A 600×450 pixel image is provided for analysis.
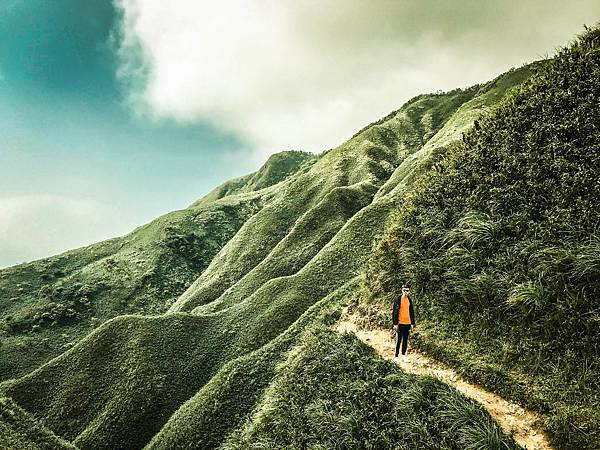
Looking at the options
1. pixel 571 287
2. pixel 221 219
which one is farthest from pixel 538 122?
pixel 221 219

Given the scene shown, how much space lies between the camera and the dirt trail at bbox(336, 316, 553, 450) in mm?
9562

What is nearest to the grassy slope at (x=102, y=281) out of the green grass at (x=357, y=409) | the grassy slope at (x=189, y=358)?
the grassy slope at (x=189, y=358)

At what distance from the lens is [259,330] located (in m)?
33.4

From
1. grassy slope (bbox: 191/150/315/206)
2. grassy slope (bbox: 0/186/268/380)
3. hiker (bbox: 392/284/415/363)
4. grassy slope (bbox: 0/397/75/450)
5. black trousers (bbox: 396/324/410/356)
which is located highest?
grassy slope (bbox: 191/150/315/206)

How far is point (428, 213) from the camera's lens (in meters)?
18.8

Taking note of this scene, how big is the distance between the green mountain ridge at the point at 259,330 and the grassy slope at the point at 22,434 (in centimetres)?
239

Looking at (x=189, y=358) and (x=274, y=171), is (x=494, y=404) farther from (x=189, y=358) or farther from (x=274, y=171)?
(x=274, y=171)

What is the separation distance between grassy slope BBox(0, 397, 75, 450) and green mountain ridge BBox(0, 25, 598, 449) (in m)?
2.39

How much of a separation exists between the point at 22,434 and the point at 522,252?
3271cm

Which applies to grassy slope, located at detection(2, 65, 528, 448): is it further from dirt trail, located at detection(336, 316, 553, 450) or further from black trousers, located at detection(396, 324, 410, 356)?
black trousers, located at detection(396, 324, 410, 356)

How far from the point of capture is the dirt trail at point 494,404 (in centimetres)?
956

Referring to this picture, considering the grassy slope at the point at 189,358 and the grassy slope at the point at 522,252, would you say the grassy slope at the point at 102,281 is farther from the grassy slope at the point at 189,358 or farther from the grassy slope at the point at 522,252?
the grassy slope at the point at 522,252

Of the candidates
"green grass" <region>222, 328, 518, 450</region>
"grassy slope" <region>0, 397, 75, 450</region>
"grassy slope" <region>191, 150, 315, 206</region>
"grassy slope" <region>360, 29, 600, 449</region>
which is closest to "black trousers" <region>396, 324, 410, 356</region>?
"green grass" <region>222, 328, 518, 450</region>

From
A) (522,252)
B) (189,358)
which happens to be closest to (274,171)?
(189,358)
